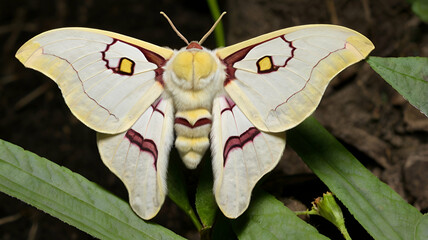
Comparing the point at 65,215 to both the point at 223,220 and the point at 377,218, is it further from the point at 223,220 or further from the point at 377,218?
the point at 377,218

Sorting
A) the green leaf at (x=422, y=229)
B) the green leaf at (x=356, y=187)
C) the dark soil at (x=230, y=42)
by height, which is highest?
the green leaf at (x=356, y=187)

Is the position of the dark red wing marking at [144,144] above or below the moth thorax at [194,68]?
below

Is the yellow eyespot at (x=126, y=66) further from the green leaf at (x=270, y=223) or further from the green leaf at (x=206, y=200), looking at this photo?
the green leaf at (x=270, y=223)

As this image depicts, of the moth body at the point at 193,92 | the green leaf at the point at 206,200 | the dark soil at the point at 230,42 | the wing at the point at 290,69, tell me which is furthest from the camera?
the dark soil at the point at 230,42

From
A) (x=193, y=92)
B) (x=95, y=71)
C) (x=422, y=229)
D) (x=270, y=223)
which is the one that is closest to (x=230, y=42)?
(x=193, y=92)

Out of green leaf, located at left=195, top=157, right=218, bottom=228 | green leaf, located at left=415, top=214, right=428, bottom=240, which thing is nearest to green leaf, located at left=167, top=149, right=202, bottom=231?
green leaf, located at left=195, top=157, right=218, bottom=228

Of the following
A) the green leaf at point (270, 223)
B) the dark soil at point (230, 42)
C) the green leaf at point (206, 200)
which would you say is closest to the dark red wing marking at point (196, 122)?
the green leaf at point (206, 200)

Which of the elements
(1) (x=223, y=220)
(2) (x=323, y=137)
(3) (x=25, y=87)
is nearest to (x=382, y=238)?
(2) (x=323, y=137)

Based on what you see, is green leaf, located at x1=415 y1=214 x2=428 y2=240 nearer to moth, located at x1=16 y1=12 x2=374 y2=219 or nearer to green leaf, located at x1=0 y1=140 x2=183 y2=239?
moth, located at x1=16 y1=12 x2=374 y2=219
